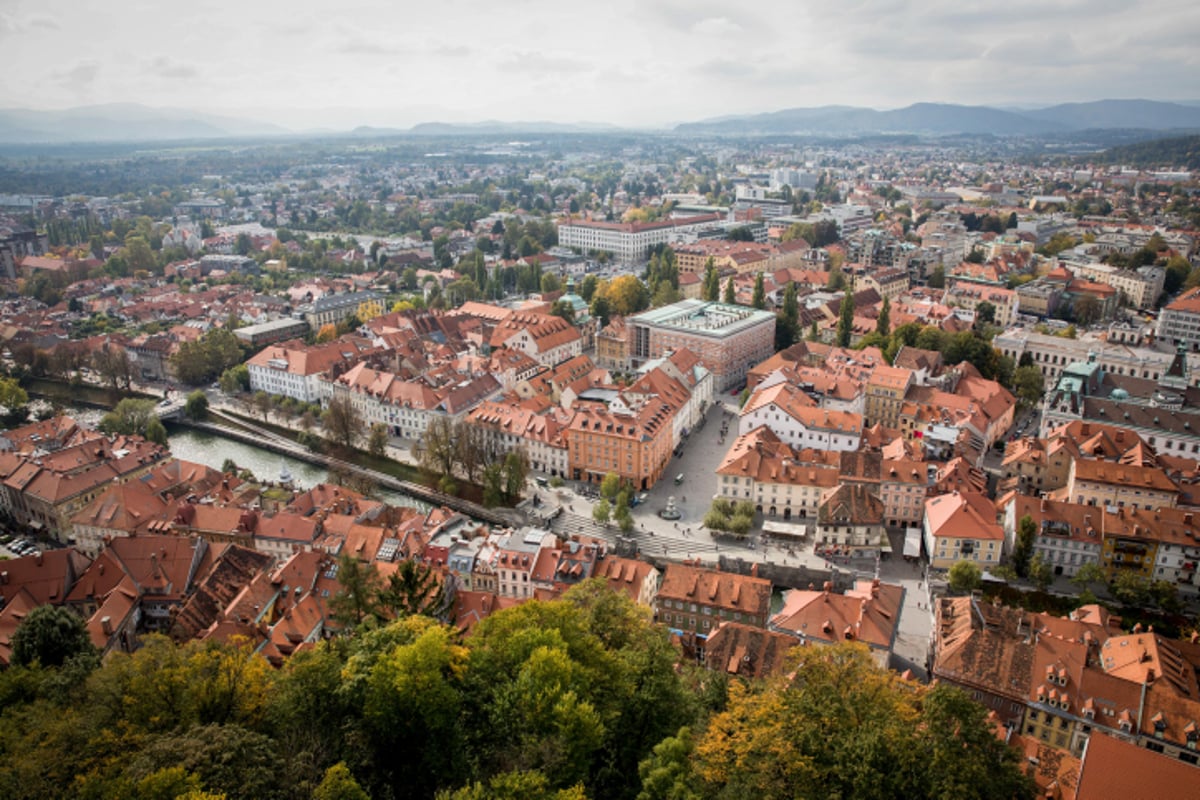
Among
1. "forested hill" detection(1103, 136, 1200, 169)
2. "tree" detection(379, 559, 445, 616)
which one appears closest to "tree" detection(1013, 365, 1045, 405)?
"tree" detection(379, 559, 445, 616)

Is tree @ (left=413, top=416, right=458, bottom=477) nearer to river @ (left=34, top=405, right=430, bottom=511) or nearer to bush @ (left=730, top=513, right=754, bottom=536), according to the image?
river @ (left=34, top=405, right=430, bottom=511)

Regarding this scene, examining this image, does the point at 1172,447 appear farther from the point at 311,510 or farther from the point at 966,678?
the point at 311,510

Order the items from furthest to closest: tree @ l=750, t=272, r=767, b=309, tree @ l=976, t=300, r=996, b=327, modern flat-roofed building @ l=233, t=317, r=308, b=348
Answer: tree @ l=750, t=272, r=767, b=309 < tree @ l=976, t=300, r=996, b=327 < modern flat-roofed building @ l=233, t=317, r=308, b=348

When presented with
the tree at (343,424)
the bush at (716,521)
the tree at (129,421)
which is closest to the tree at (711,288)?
the tree at (343,424)

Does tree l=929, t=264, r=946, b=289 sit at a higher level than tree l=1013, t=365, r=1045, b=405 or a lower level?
higher

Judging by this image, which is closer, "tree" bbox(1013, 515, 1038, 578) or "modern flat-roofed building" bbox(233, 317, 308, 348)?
"tree" bbox(1013, 515, 1038, 578)

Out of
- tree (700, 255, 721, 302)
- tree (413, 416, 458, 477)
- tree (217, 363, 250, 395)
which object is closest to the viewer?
tree (413, 416, 458, 477)

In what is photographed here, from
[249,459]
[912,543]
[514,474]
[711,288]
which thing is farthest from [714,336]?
[249,459]
